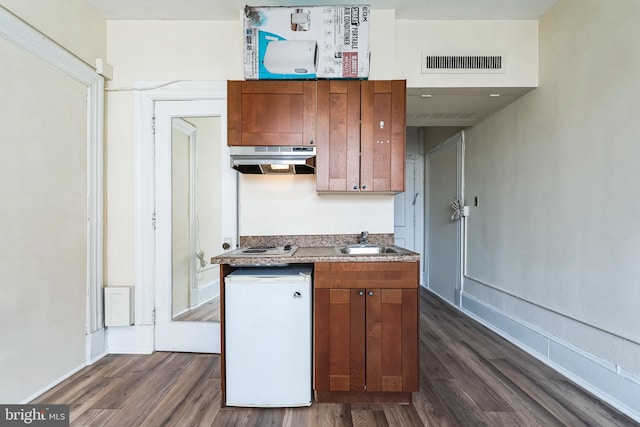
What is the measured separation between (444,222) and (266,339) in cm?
330

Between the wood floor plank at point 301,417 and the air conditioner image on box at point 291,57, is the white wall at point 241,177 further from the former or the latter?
the wood floor plank at point 301,417

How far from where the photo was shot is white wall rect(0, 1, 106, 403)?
1672 millimetres

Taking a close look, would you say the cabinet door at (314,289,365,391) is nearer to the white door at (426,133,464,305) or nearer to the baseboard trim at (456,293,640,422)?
the baseboard trim at (456,293,640,422)

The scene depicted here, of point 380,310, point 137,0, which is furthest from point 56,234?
point 380,310

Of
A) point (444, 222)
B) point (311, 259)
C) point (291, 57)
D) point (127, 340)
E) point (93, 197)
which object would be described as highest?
point (291, 57)

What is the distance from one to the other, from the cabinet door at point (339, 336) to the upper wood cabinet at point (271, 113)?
115 cm

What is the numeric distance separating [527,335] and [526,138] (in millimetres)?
1796

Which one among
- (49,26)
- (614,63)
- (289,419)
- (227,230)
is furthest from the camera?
(227,230)

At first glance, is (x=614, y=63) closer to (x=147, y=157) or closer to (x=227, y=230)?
(x=227, y=230)

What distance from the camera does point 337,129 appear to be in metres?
2.09

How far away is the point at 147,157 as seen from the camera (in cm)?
249

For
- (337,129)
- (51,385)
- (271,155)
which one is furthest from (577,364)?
(51,385)

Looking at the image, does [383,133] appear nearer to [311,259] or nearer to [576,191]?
[311,259]

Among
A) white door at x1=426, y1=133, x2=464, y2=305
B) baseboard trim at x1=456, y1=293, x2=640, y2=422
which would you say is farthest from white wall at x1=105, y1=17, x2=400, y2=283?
white door at x1=426, y1=133, x2=464, y2=305
